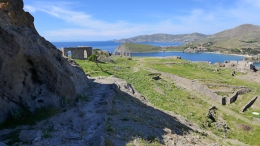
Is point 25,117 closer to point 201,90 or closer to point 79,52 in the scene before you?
point 201,90

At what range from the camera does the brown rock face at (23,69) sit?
43.6 feet

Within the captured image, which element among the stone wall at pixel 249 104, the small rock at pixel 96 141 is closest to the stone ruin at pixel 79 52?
the stone wall at pixel 249 104

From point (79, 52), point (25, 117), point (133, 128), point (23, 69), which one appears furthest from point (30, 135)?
point (79, 52)

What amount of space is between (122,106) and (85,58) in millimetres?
37579

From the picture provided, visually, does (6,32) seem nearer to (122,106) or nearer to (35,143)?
(35,143)

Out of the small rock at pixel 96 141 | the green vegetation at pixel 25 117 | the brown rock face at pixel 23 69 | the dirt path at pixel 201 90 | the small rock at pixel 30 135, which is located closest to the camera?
the small rock at pixel 30 135

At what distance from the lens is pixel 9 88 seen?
13.6m

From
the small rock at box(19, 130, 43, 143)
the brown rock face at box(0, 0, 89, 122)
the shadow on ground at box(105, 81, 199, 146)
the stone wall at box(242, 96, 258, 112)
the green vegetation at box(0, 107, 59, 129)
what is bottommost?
the stone wall at box(242, 96, 258, 112)

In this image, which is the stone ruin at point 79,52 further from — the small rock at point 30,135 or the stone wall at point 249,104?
the small rock at point 30,135

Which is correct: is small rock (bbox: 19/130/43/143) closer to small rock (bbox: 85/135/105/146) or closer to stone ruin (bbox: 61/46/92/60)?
small rock (bbox: 85/135/105/146)

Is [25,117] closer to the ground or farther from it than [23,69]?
closer to the ground

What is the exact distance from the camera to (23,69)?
14477 mm

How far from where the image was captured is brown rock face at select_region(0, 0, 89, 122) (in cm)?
1330

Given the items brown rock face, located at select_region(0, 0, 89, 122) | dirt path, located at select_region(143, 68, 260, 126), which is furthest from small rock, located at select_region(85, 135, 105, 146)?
dirt path, located at select_region(143, 68, 260, 126)
